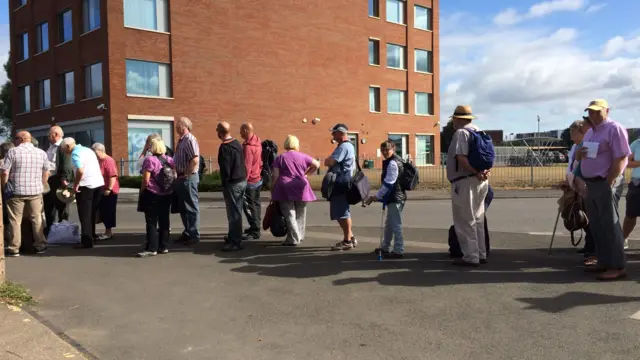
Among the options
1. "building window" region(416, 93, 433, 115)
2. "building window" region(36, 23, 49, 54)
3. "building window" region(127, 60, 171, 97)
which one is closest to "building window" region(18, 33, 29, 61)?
"building window" region(36, 23, 49, 54)

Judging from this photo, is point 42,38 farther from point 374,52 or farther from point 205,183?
point 374,52

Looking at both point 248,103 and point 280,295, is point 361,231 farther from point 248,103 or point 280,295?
point 248,103

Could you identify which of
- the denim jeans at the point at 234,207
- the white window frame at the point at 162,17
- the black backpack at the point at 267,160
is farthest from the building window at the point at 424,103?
the denim jeans at the point at 234,207

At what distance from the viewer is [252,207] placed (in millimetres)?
8812

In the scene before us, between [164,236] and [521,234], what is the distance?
229 inches

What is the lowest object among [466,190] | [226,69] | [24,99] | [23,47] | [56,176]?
[466,190]

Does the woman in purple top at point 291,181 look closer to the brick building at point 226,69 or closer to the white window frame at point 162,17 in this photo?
the brick building at point 226,69

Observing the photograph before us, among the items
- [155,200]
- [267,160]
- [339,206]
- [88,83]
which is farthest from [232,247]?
[88,83]

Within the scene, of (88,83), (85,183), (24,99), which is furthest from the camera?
(24,99)

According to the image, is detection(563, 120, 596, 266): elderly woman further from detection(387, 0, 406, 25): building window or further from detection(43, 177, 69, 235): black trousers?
detection(387, 0, 406, 25): building window

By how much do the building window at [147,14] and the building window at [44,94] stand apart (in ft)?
25.0

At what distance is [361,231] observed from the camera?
9.95 metres

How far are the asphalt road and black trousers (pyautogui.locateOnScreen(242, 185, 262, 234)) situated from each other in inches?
31.1

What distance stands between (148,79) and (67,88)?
5.55 m
